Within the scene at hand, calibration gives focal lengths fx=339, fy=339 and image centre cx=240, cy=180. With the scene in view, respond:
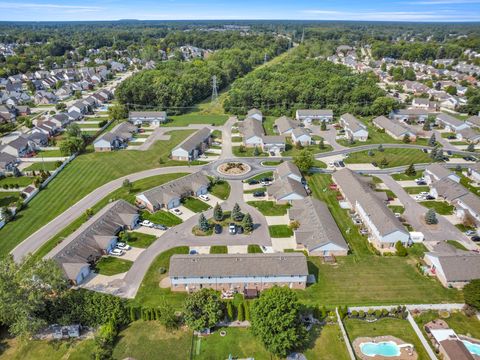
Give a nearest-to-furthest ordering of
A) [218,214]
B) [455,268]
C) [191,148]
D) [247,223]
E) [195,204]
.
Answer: [455,268] < [247,223] < [218,214] < [195,204] < [191,148]

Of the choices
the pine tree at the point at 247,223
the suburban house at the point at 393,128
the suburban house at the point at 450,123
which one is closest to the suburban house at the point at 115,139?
the pine tree at the point at 247,223

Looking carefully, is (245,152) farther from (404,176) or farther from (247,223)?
(404,176)

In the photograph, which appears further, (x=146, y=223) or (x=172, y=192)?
(x=172, y=192)

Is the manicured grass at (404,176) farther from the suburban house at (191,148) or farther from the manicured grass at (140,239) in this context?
the manicured grass at (140,239)

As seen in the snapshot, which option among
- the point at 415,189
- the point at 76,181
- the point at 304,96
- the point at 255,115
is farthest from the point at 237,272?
the point at 304,96

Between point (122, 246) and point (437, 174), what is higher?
point (437, 174)

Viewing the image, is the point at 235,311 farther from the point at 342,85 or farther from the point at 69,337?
the point at 342,85
